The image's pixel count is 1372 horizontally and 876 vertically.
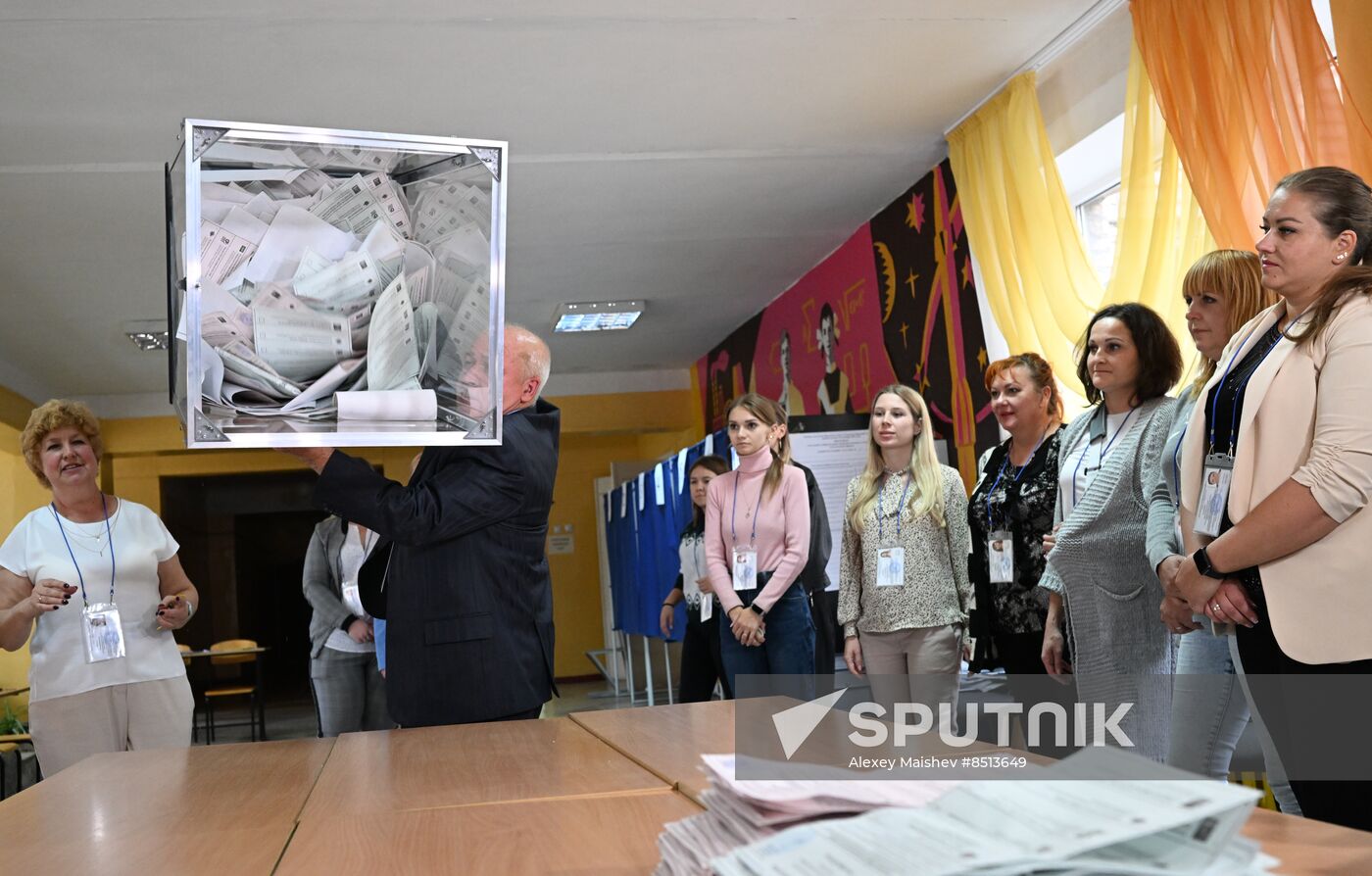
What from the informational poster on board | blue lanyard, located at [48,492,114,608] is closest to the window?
the informational poster on board

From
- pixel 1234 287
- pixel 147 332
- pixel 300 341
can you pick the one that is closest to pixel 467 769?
pixel 300 341

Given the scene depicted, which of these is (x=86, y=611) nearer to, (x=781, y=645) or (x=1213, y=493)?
(x=781, y=645)

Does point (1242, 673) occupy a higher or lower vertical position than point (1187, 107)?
lower

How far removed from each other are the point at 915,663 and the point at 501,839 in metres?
2.56

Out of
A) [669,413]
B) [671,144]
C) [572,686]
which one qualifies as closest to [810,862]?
[671,144]

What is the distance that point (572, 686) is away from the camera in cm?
1138

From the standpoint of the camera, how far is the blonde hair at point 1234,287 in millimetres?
2521

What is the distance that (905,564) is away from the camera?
11.7ft

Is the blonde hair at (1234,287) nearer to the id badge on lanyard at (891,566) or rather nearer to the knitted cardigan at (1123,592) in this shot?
the knitted cardigan at (1123,592)

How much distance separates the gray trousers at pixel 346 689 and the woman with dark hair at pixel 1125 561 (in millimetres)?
2380

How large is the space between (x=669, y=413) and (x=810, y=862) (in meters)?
9.98

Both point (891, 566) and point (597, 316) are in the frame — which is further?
point (597, 316)

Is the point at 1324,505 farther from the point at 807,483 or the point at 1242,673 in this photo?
the point at 807,483

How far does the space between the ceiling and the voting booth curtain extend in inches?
56.3
